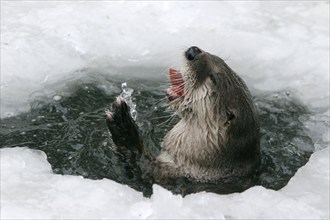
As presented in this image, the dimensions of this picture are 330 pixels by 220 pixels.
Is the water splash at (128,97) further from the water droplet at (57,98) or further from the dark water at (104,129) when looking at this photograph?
the water droplet at (57,98)

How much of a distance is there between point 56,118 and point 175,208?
4.43 ft

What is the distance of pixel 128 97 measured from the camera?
383 cm

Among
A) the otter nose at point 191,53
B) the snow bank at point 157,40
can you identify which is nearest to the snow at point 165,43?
the snow bank at point 157,40

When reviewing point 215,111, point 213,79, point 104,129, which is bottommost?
point 104,129

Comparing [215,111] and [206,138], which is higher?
[215,111]

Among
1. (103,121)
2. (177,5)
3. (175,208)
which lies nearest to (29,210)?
(175,208)

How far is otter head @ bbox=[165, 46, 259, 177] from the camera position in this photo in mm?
3010

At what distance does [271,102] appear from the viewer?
4.00 m

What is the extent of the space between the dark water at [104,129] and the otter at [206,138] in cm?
16

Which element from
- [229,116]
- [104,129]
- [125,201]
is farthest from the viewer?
[104,129]

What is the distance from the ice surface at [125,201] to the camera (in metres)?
2.51

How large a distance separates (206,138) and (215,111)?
0.14m

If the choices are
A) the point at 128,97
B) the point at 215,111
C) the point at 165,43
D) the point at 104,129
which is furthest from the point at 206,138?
the point at 165,43

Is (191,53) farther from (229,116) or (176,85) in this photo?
(229,116)
